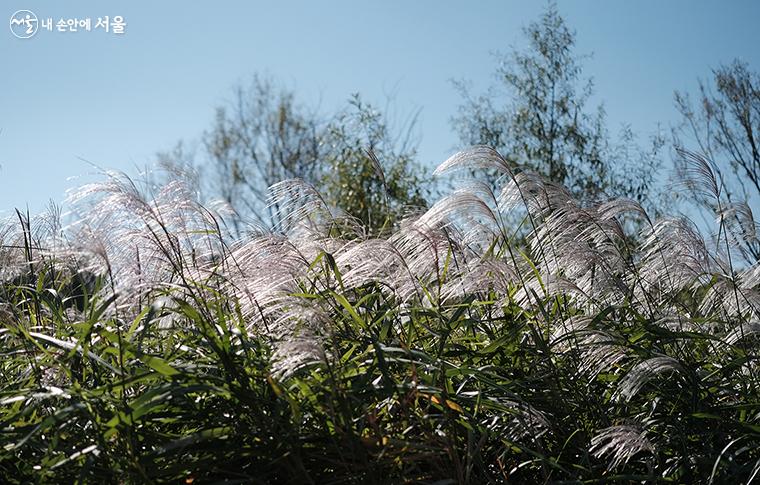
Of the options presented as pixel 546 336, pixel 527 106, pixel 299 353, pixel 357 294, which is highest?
pixel 527 106

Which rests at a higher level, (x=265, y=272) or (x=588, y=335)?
(x=265, y=272)

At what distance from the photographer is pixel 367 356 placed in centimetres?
265

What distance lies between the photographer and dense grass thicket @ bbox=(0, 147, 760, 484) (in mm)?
2207

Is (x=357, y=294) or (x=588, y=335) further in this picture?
(x=357, y=294)

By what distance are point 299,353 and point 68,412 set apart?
629mm

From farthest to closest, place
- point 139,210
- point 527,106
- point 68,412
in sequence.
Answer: point 527,106 → point 139,210 → point 68,412

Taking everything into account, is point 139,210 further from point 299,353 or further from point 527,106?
point 527,106

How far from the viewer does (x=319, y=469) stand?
89.7 inches

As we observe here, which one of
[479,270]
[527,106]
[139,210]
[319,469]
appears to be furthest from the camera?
[527,106]

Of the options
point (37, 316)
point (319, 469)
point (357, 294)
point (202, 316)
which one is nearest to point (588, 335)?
point (357, 294)

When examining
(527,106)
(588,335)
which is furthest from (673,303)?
(527,106)

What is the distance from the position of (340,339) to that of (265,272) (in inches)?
13.5

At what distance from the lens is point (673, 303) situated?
3873mm

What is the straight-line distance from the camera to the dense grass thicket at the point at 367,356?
2207 mm
